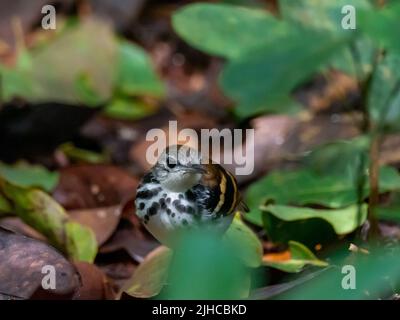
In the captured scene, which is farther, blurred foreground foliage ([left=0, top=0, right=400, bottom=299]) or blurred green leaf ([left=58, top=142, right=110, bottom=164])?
blurred green leaf ([left=58, top=142, right=110, bottom=164])

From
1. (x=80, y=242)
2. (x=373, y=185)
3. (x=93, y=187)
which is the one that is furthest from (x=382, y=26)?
(x=93, y=187)

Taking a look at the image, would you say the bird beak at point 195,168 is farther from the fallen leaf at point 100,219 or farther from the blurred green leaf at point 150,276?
the fallen leaf at point 100,219

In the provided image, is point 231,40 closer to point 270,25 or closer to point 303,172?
point 270,25

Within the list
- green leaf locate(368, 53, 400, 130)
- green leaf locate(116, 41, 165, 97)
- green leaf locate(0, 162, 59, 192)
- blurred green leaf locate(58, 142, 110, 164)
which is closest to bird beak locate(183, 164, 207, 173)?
green leaf locate(368, 53, 400, 130)

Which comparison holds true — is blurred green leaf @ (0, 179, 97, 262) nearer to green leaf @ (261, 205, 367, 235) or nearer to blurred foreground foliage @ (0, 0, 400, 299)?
blurred foreground foliage @ (0, 0, 400, 299)

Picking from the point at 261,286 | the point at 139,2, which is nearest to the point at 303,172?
the point at 261,286

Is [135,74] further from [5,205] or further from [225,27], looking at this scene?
[5,205]
